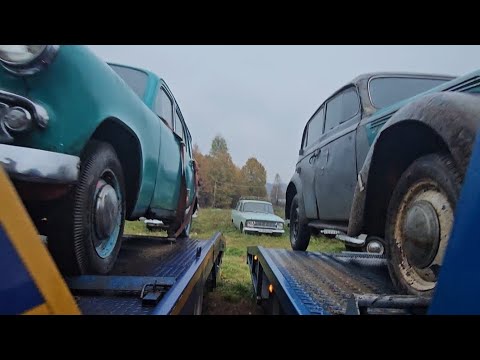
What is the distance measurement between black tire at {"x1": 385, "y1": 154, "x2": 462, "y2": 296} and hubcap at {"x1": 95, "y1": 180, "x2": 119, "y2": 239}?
1523mm

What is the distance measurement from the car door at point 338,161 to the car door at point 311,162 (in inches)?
5.2

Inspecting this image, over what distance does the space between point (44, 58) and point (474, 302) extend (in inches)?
68.7

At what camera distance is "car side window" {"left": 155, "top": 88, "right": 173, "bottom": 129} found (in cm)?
298

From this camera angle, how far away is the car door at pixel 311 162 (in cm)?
374

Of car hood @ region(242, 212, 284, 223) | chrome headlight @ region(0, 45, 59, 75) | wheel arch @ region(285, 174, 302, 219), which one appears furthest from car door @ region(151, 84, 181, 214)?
car hood @ region(242, 212, 284, 223)

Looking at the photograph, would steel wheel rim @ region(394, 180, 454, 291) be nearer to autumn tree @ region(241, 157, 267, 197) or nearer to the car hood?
autumn tree @ region(241, 157, 267, 197)

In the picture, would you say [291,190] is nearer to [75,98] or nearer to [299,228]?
[299,228]

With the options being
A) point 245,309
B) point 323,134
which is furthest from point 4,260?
point 323,134

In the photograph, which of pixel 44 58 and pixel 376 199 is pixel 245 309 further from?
pixel 44 58

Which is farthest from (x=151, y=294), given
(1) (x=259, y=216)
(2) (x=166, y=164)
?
(1) (x=259, y=216)

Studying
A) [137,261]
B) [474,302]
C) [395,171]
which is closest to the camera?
[474,302]
